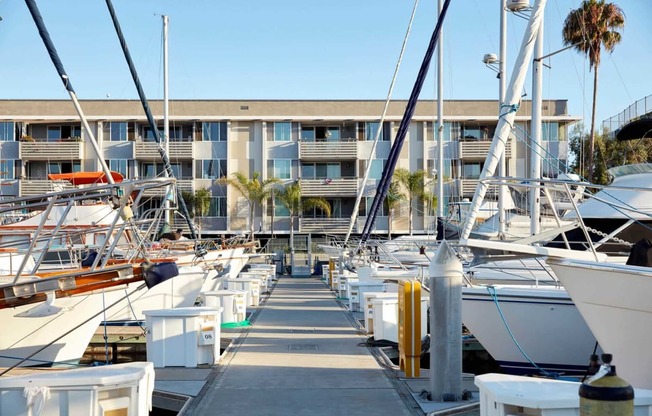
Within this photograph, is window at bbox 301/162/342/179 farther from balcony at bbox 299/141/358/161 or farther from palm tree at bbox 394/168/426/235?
palm tree at bbox 394/168/426/235

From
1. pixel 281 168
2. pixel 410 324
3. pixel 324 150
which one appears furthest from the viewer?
pixel 281 168

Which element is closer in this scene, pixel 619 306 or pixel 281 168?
pixel 619 306

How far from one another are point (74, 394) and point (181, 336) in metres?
4.91

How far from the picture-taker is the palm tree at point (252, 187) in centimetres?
5303

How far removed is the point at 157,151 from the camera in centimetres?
5266

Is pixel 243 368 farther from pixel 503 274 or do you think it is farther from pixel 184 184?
pixel 184 184

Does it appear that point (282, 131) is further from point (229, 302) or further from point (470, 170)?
point (229, 302)

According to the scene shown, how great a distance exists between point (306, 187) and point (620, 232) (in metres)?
39.6

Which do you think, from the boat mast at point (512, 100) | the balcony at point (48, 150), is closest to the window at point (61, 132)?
the balcony at point (48, 150)

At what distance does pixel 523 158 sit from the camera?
54.9 metres

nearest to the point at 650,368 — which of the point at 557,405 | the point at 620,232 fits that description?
the point at 557,405

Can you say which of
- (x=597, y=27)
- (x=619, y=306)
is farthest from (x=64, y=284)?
(x=597, y=27)

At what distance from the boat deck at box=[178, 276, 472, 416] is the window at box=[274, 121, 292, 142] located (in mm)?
37348

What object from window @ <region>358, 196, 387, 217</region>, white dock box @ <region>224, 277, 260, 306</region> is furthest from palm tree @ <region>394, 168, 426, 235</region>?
white dock box @ <region>224, 277, 260, 306</region>
